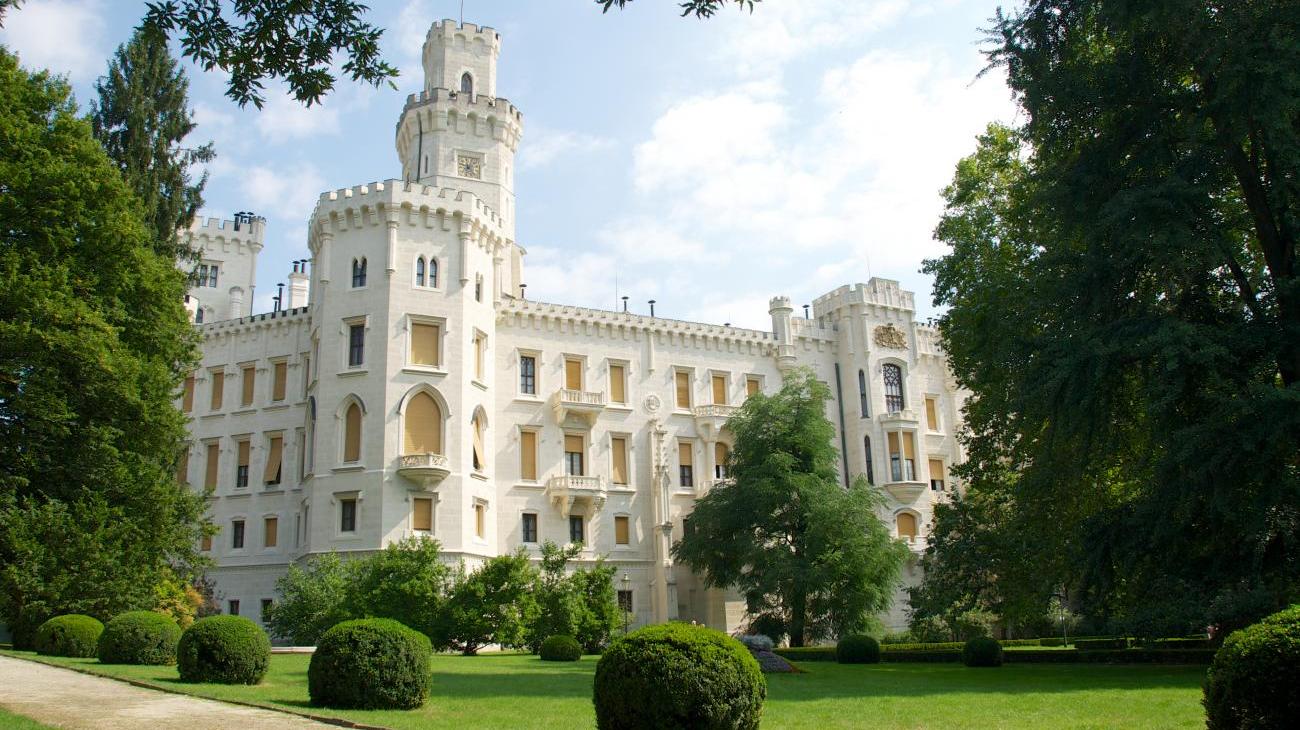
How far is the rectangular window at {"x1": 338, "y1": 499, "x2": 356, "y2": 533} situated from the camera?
116 ft

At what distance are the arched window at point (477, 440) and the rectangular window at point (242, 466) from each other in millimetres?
10643

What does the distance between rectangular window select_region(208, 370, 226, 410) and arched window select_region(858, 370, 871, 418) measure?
2957 centimetres

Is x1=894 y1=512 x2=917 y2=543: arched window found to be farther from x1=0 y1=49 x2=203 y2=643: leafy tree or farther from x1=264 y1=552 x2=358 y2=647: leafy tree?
x1=0 y1=49 x2=203 y2=643: leafy tree

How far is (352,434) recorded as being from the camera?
36.5 meters

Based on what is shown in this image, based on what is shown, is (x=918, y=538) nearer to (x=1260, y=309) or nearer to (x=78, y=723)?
(x=1260, y=309)

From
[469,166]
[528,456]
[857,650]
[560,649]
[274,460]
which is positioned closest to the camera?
[560,649]

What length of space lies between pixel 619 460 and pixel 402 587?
15425mm

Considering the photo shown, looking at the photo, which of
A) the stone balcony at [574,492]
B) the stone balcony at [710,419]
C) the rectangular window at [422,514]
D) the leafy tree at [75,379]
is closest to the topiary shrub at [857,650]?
the stone balcony at [574,492]

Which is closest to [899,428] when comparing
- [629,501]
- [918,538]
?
[918,538]

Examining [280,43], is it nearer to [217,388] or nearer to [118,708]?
[118,708]

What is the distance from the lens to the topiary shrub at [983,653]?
2623 centimetres

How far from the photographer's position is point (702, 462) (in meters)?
45.2

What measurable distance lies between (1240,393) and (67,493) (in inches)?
1001

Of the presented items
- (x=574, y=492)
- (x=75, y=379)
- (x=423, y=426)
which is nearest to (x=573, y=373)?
(x=574, y=492)
